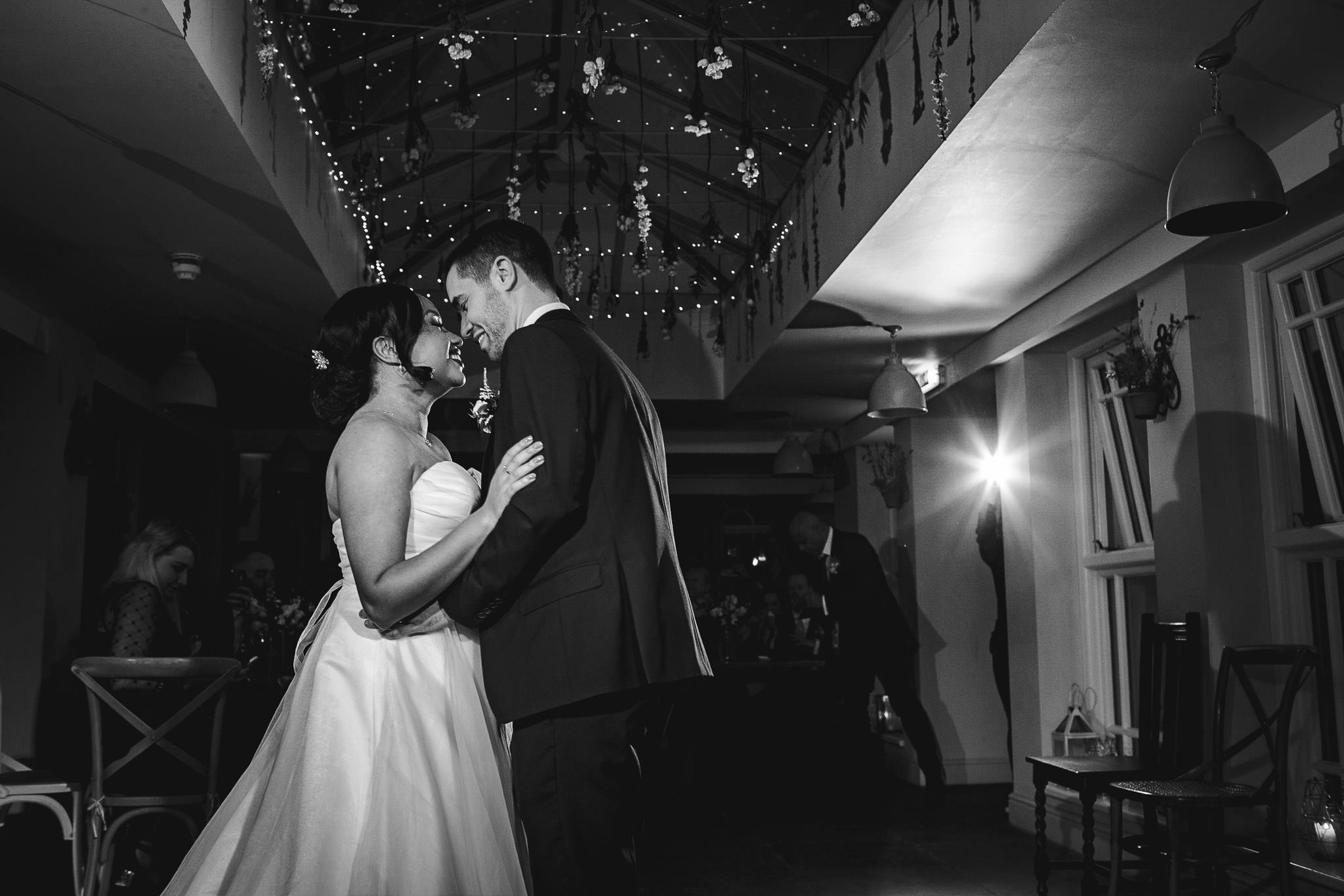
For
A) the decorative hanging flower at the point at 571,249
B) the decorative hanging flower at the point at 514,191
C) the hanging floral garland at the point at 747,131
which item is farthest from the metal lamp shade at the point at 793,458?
the hanging floral garland at the point at 747,131

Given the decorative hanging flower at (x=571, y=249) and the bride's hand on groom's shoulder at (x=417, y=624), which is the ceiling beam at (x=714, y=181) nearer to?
the decorative hanging flower at (x=571, y=249)

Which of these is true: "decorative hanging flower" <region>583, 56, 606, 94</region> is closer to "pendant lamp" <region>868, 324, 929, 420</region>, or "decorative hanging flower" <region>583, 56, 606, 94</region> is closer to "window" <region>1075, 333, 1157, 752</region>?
"window" <region>1075, 333, 1157, 752</region>

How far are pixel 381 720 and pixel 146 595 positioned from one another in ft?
10.9

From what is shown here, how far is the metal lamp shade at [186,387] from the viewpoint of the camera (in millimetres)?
6559

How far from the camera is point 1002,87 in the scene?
11.5 ft

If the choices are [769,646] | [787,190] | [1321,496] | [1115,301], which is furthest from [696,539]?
[1321,496]

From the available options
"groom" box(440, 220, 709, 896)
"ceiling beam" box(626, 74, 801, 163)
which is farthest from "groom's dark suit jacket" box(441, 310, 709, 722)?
"ceiling beam" box(626, 74, 801, 163)

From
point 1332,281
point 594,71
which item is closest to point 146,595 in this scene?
point 594,71

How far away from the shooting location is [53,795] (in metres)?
4.36

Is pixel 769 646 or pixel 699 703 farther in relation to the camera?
pixel 769 646

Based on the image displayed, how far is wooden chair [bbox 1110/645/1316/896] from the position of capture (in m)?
3.68

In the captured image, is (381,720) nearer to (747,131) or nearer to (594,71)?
(594,71)

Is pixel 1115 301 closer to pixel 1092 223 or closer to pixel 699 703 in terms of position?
pixel 1092 223

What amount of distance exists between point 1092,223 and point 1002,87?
153 centimetres
